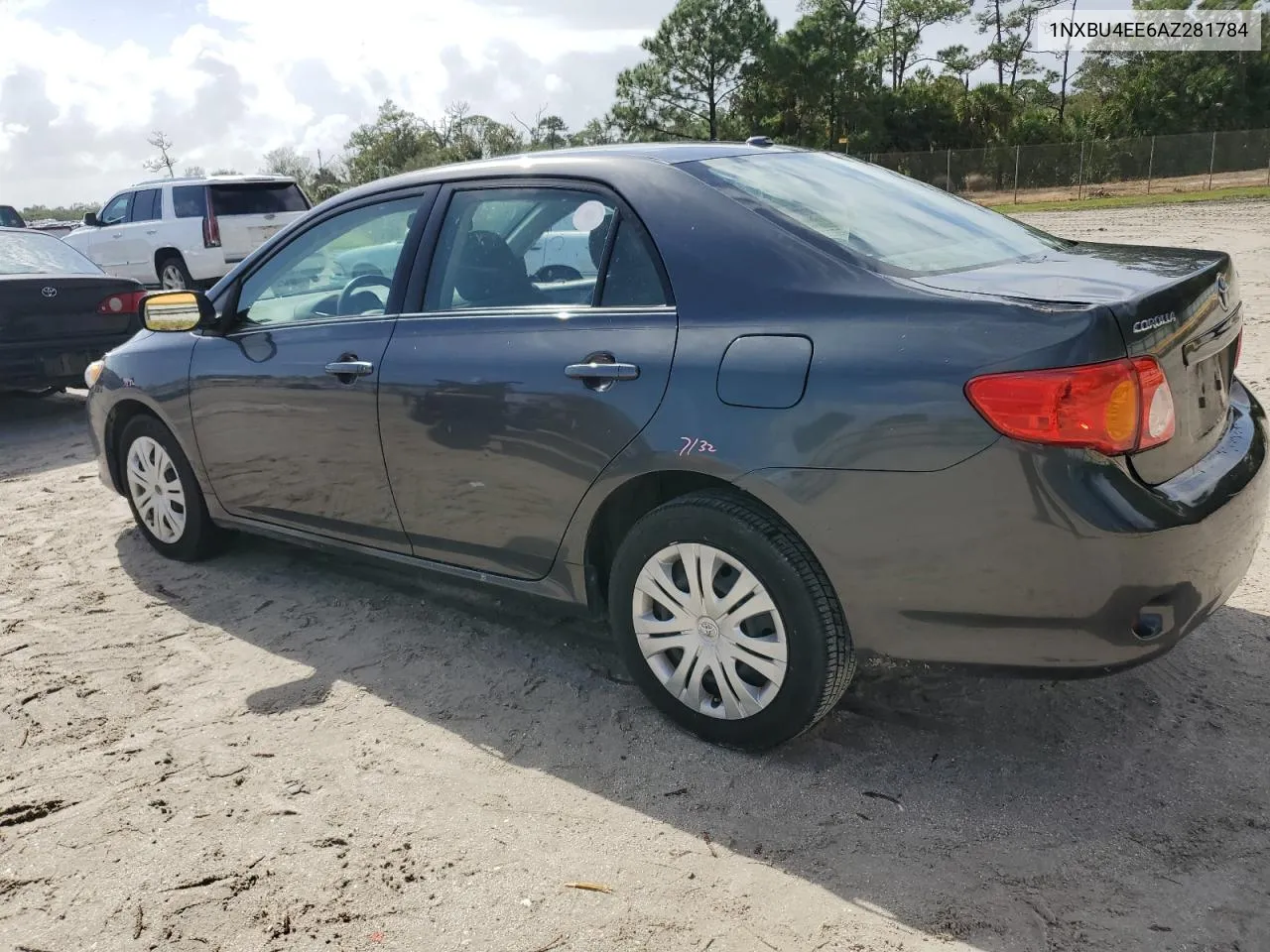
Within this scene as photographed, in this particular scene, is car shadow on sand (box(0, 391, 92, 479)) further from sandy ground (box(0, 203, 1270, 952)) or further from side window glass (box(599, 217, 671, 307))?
side window glass (box(599, 217, 671, 307))

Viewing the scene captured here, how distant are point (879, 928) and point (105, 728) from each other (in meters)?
2.48

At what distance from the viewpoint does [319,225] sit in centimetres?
411

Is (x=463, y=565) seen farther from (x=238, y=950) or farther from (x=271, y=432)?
(x=238, y=950)

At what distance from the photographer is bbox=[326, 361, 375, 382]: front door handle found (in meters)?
3.68

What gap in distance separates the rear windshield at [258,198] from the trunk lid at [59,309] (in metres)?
7.88

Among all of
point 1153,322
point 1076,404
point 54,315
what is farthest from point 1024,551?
point 54,315

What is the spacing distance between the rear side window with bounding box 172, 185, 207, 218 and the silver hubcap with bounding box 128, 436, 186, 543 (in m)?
12.4

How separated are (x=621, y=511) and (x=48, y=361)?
6.40 m

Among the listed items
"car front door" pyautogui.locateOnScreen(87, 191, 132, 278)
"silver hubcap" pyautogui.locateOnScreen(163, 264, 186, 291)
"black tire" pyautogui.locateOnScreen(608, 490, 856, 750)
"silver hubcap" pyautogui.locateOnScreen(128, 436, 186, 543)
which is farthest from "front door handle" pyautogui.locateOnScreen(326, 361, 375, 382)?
"car front door" pyautogui.locateOnScreen(87, 191, 132, 278)

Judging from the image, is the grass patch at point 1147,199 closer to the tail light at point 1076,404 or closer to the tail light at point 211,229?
the tail light at point 211,229

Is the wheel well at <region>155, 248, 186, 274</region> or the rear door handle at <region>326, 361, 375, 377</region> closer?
the rear door handle at <region>326, 361, 375, 377</region>

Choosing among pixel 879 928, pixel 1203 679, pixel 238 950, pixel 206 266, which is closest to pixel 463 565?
pixel 238 950

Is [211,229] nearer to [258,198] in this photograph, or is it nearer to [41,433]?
[258,198]

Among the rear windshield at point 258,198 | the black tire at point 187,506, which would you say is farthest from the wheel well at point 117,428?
the rear windshield at point 258,198
